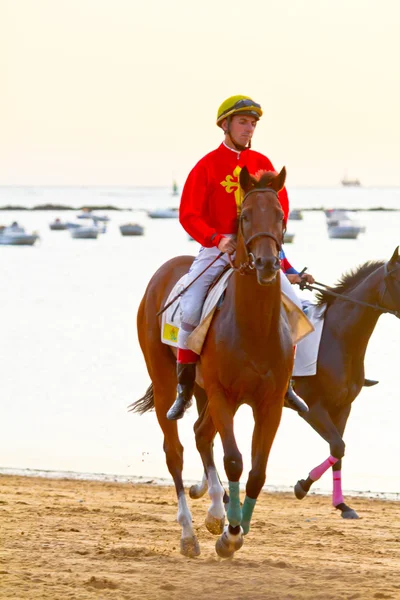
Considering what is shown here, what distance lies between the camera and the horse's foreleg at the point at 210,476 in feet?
26.5

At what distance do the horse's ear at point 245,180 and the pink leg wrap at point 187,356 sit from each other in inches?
51.6

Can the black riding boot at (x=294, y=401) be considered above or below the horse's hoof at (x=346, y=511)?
above

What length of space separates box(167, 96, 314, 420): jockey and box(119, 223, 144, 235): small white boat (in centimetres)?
8475

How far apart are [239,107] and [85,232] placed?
81.6 metres

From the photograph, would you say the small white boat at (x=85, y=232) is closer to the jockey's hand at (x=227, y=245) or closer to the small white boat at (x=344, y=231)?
the small white boat at (x=344, y=231)

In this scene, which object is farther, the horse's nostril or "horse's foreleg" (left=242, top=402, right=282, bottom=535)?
"horse's foreleg" (left=242, top=402, right=282, bottom=535)

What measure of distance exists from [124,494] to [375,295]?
9.76 ft

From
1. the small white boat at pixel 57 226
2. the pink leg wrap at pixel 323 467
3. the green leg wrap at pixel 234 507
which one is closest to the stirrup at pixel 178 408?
the green leg wrap at pixel 234 507

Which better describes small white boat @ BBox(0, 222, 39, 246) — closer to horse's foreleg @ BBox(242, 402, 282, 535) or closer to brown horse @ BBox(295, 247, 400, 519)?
brown horse @ BBox(295, 247, 400, 519)

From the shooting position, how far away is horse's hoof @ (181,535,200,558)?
8.14 meters

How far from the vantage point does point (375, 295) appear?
10.5 m

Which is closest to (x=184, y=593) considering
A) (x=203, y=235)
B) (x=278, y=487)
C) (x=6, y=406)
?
(x=203, y=235)

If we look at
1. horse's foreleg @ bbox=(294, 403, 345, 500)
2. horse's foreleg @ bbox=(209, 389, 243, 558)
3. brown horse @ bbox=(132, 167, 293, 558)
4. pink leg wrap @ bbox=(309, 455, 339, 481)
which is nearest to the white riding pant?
brown horse @ bbox=(132, 167, 293, 558)

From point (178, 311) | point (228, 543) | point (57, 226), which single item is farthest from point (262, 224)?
point (57, 226)
